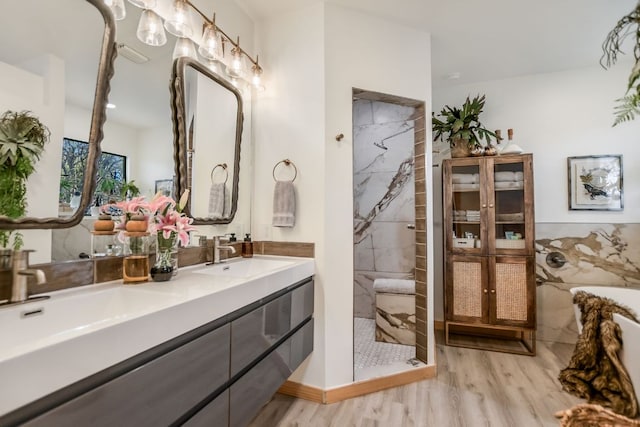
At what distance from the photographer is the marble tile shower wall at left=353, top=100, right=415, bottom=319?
11.5 ft

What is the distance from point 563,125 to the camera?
3.13m

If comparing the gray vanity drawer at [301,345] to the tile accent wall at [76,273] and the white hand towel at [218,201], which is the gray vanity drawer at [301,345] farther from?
the white hand towel at [218,201]

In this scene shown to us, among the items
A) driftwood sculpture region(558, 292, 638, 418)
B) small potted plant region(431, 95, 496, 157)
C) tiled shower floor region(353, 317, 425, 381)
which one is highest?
small potted plant region(431, 95, 496, 157)

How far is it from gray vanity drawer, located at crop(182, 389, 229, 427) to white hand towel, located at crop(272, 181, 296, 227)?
3.71ft

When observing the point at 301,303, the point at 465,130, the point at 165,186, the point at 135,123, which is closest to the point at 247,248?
the point at 301,303

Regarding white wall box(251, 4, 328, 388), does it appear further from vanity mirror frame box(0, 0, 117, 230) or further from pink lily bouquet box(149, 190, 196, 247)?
vanity mirror frame box(0, 0, 117, 230)

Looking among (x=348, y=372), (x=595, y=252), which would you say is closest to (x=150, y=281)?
(x=348, y=372)

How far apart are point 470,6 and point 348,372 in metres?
2.77

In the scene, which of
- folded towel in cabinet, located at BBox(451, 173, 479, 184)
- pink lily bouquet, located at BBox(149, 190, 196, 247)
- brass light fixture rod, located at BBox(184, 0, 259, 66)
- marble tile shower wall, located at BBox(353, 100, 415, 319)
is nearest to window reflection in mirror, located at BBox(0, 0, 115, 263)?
pink lily bouquet, located at BBox(149, 190, 196, 247)

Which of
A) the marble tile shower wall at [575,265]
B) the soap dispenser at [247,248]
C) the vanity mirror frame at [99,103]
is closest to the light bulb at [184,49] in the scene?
the vanity mirror frame at [99,103]

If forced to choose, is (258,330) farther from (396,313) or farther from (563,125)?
(563,125)

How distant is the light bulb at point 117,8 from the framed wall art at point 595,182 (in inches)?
152

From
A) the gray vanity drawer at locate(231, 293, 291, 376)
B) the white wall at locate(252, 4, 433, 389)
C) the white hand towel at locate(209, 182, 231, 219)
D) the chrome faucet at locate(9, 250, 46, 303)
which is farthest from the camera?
the white wall at locate(252, 4, 433, 389)

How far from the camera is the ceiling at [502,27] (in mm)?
2182
